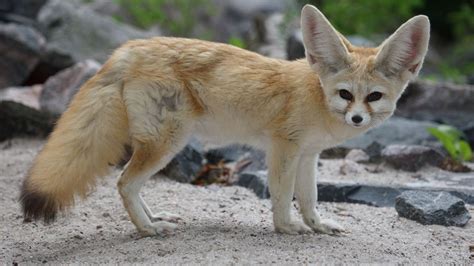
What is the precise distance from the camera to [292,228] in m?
4.71

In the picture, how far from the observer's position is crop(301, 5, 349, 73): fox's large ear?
445 cm

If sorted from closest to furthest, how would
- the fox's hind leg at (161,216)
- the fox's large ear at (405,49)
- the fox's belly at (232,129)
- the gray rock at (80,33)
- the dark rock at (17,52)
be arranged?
the fox's large ear at (405,49) → the fox's belly at (232,129) → the fox's hind leg at (161,216) → the dark rock at (17,52) → the gray rock at (80,33)

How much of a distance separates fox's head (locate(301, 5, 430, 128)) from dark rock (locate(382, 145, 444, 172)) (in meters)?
2.10

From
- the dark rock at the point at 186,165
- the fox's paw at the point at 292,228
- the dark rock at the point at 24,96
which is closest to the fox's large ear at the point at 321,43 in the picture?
the fox's paw at the point at 292,228

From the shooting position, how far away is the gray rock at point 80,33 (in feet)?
29.2

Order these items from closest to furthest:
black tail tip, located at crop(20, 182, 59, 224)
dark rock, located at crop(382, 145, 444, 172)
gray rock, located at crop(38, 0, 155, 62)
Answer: black tail tip, located at crop(20, 182, 59, 224), dark rock, located at crop(382, 145, 444, 172), gray rock, located at crop(38, 0, 155, 62)

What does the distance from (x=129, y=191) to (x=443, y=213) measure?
2137mm

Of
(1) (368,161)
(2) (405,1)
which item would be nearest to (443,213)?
(1) (368,161)

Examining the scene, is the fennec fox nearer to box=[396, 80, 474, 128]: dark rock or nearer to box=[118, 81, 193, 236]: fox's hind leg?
box=[118, 81, 193, 236]: fox's hind leg

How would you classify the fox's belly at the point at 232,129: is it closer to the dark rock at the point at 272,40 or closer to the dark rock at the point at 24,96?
the dark rock at the point at 24,96

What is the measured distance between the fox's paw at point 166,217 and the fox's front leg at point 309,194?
853 millimetres

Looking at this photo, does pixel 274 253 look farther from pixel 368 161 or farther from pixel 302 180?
pixel 368 161

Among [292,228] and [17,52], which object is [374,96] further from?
[17,52]

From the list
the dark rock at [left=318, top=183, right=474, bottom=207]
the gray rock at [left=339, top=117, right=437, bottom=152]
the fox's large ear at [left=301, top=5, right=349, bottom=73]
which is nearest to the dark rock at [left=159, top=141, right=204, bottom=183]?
the dark rock at [left=318, top=183, right=474, bottom=207]
